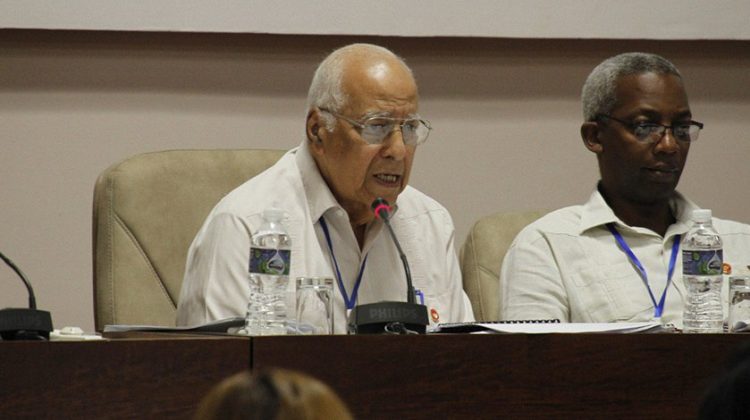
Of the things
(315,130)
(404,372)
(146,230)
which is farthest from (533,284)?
(404,372)

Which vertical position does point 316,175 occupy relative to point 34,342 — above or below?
above

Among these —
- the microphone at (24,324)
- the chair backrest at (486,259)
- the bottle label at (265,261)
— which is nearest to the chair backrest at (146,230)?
the chair backrest at (486,259)

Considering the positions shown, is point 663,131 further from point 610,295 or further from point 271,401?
point 271,401

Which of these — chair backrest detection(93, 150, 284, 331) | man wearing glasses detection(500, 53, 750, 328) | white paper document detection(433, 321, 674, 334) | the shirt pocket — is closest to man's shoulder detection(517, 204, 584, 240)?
man wearing glasses detection(500, 53, 750, 328)

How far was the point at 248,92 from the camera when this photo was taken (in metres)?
3.63

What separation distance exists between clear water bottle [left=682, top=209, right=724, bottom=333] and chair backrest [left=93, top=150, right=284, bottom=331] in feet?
3.82

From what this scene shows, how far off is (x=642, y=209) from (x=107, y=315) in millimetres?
1386

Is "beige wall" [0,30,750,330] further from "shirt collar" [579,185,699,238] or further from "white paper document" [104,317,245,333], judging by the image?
"white paper document" [104,317,245,333]

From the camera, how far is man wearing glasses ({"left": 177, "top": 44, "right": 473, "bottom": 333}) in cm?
274

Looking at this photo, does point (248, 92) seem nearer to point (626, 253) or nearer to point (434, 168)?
point (434, 168)

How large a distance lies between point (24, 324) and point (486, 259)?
5.60ft

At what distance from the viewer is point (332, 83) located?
2.90 m

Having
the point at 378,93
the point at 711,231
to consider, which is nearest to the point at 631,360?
the point at 711,231

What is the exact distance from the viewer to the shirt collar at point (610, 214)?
3.15 metres
